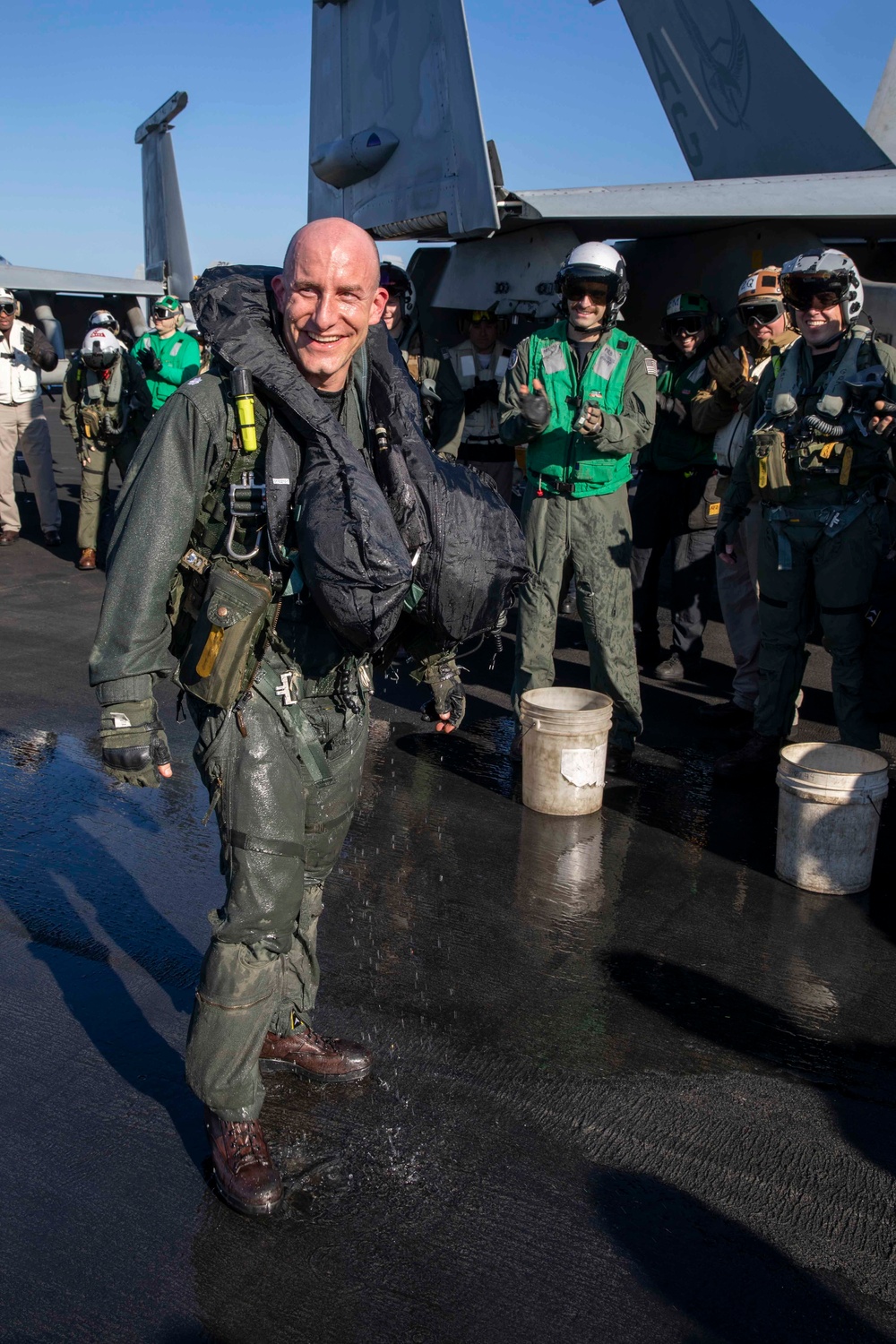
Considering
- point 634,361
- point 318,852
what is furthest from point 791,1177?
point 634,361

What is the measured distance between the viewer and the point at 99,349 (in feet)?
33.3

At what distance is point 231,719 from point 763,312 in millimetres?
5072

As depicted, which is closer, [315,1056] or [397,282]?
[315,1056]

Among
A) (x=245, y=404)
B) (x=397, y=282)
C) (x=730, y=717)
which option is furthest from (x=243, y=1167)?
(x=397, y=282)

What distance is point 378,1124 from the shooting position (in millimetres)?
2930

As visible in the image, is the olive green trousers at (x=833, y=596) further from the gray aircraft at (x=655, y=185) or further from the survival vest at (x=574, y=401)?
the gray aircraft at (x=655, y=185)

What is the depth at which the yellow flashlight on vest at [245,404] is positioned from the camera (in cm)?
244

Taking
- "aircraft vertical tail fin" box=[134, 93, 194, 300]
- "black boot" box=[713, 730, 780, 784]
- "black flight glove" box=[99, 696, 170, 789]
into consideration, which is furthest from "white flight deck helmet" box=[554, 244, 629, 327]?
"aircraft vertical tail fin" box=[134, 93, 194, 300]

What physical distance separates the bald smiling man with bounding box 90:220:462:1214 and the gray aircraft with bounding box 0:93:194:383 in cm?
2533

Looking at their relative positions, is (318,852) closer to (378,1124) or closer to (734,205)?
(378,1124)

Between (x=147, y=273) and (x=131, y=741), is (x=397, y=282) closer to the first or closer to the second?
(x=131, y=741)

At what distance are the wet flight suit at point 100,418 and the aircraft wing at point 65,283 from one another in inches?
626

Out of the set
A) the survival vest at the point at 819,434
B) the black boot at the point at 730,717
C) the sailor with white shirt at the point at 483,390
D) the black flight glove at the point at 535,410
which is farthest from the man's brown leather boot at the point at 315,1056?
the sailor with white shirt at the point at 483,390

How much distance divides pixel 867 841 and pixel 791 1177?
1929 mm
